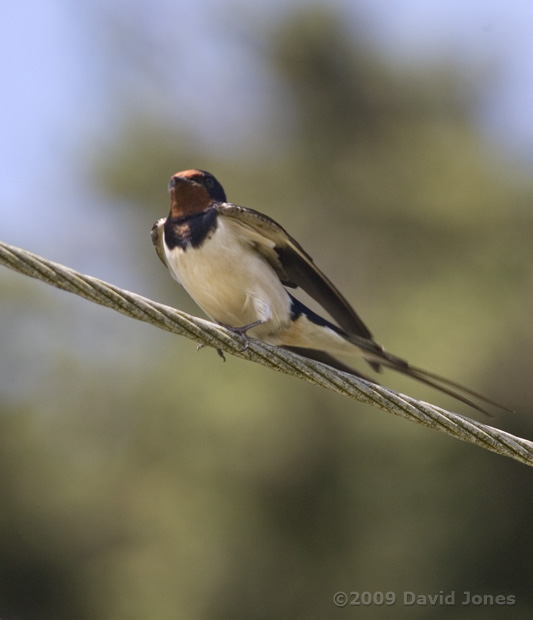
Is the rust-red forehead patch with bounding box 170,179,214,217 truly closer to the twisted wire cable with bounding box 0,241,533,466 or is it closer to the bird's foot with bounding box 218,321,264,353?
the bird's foot with bounding box 218,321,264,353

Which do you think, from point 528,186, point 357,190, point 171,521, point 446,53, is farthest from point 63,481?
point 446,53

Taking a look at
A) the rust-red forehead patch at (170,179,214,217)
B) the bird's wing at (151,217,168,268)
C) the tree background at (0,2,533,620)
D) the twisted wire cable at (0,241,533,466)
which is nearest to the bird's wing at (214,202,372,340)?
the rust-red forehead patch at (170,179,214,217)

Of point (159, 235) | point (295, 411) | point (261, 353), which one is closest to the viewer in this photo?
point (261, 353)

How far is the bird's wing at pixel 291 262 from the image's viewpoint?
4.61 meters

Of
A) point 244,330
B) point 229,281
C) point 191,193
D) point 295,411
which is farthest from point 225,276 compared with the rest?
point 295,411

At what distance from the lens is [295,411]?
13.7m

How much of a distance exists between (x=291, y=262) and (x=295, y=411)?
897 cm

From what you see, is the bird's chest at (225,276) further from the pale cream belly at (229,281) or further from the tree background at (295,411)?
the tree background at (295,411)

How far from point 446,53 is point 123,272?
21.4 ft

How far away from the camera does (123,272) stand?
16766mm

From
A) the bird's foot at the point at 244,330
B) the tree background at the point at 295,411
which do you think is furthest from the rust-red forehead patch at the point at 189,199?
the tree background at the point at 295,411

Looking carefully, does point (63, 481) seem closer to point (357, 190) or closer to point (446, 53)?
point (357, 190)

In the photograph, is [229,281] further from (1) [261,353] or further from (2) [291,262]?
(1) [261,353]

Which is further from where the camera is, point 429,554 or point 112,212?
point 112,212
